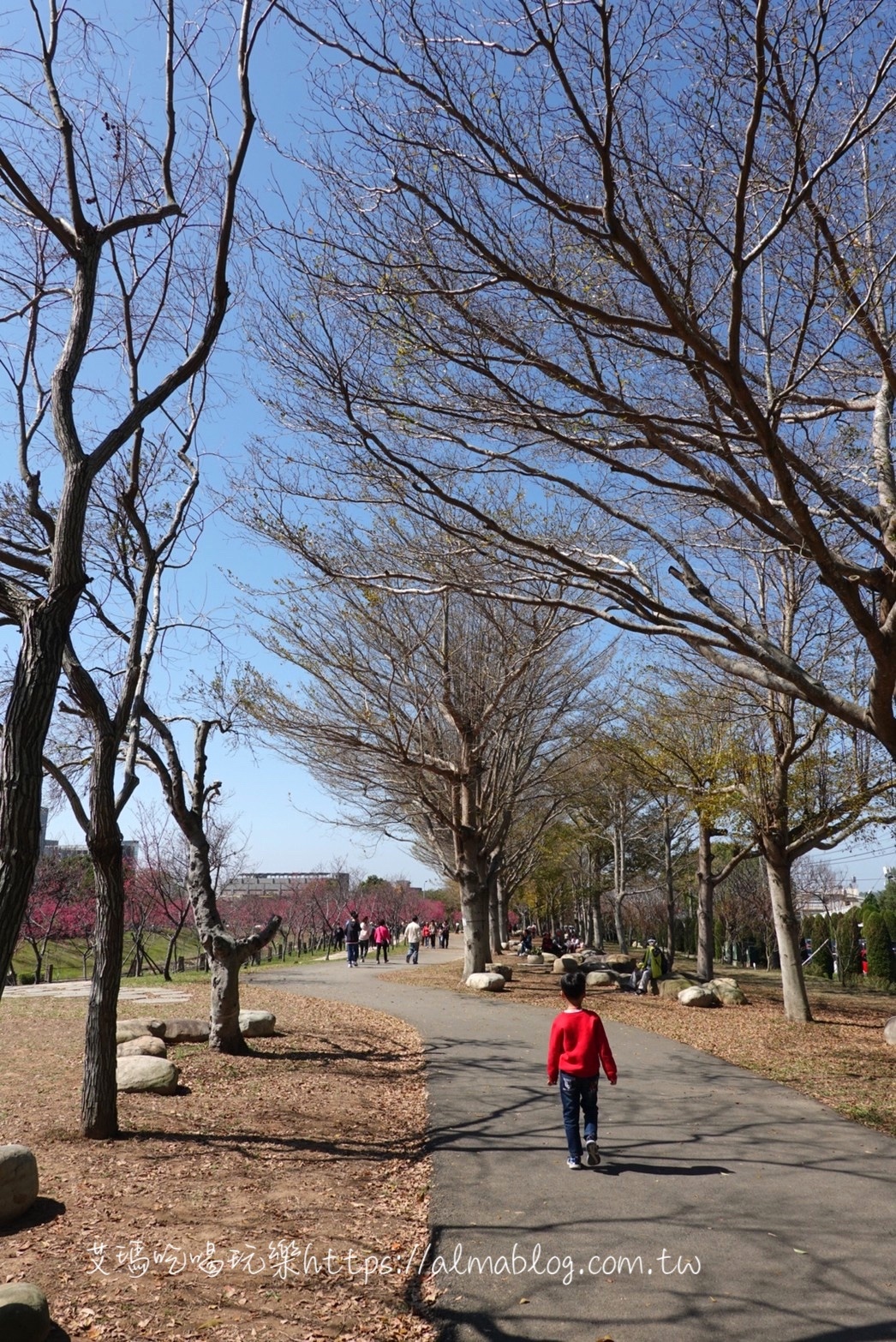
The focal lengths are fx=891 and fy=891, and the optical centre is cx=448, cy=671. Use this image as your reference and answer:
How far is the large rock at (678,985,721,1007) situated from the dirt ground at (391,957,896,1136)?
18 cm

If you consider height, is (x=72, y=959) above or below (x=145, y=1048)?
above

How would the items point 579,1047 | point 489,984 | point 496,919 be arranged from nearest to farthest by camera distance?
1. point 579,1047
2. point 489,984
3. point 496,919

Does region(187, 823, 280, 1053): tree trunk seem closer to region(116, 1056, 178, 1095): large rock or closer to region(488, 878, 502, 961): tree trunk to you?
region(116, 1056, 178, 1095): large rock

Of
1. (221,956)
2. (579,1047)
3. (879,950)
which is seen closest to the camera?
(579,1047)

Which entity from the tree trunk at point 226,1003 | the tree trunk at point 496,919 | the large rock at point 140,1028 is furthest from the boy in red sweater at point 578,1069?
the tree trunk at point 496,919

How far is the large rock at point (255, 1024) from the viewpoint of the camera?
11070 millimetres

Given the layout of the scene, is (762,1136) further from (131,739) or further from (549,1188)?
(131,739)

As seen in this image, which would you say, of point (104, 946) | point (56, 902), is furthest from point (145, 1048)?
point (56, 902)

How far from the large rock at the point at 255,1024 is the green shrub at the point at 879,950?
1890 centimetres

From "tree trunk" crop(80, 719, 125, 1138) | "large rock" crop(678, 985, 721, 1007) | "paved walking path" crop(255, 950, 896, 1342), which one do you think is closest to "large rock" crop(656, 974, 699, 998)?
"large rock" crop(678, 985, 721, 1007)

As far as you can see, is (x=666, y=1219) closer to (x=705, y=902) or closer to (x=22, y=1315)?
(x=22, y=1315)

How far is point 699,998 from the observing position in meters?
15.5

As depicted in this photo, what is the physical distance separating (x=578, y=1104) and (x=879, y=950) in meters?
21.5

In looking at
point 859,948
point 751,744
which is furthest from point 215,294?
point 859,948
